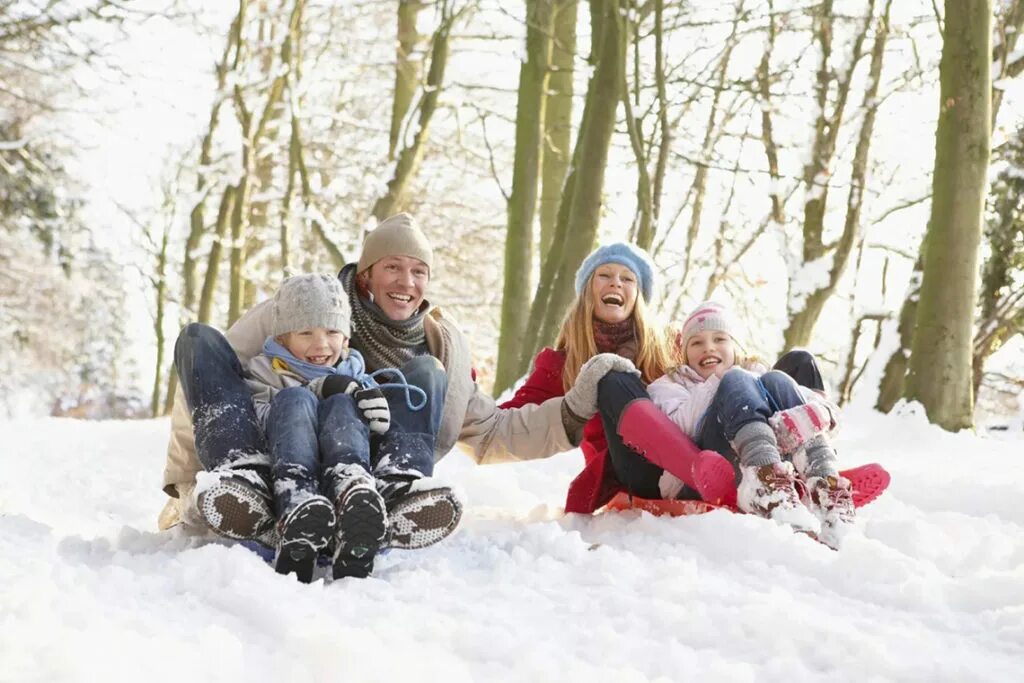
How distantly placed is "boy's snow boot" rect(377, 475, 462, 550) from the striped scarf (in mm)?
951

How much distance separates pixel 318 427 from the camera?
9.96ft

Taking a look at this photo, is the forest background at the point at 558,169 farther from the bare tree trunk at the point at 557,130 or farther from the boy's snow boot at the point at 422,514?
the boy's snow boot at the point at 422,514

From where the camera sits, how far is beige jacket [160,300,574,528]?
11.7 ft

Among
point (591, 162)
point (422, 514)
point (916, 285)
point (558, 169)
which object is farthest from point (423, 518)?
point (558, 169)

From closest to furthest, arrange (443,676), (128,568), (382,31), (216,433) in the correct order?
(443,676) → (128,568) → (216,433) → (382,31)

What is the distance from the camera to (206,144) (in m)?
15.6

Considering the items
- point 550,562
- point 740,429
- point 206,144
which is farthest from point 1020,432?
point 206,144

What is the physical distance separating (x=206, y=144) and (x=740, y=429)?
1375 centimetres

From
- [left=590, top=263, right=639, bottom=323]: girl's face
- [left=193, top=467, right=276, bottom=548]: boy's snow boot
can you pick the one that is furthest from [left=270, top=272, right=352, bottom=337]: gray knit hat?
[left=590, top=263, right=639, bottom=323]: girl's face

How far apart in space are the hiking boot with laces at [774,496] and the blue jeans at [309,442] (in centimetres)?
110

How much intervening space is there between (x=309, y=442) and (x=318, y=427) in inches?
3.7

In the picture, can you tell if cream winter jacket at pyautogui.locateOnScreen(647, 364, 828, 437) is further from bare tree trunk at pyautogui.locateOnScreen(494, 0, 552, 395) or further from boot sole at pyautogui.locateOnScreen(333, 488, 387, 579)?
bare tree trunk at pyautogui.locateOnScreen(494, 0, 552, 395)

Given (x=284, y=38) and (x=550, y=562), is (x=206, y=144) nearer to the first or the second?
(x=284, y=38)

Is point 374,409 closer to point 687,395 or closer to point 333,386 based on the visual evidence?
point 333,386
